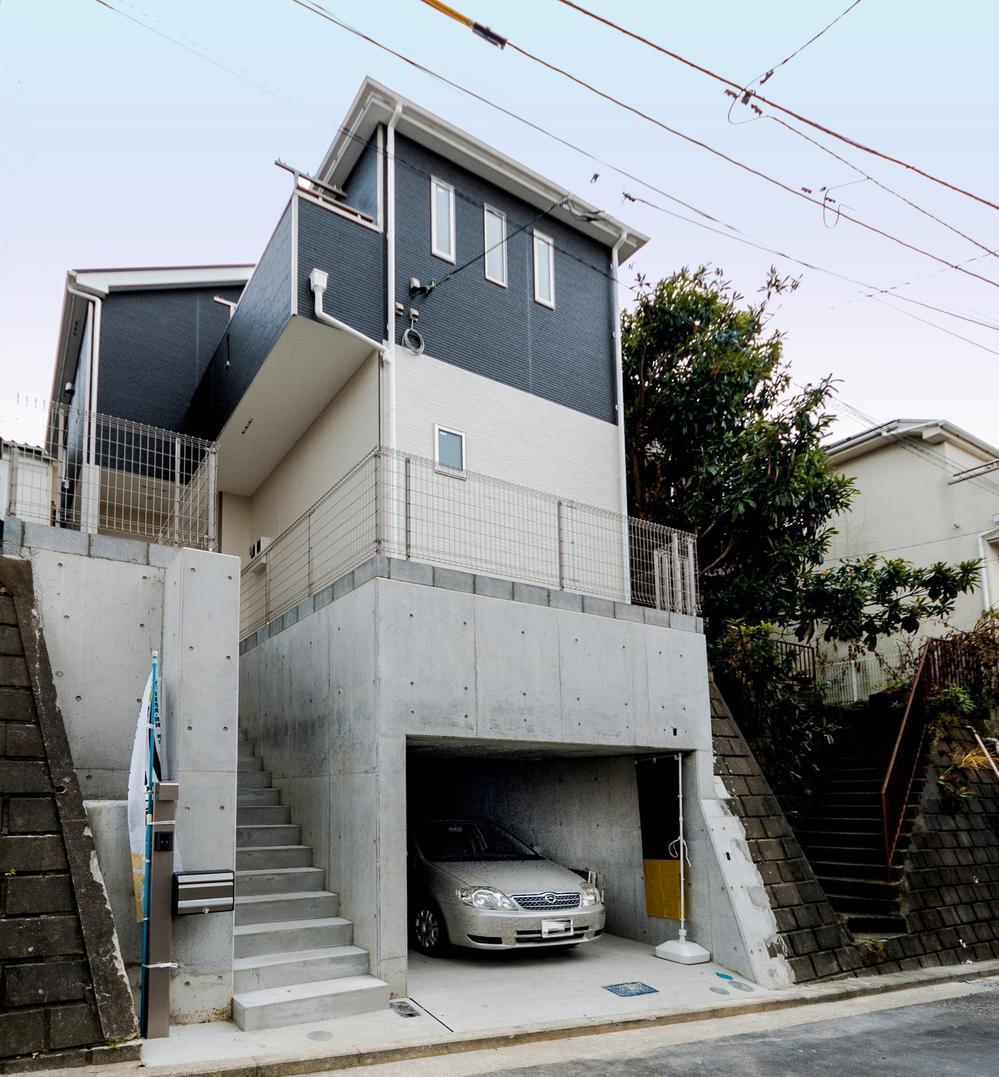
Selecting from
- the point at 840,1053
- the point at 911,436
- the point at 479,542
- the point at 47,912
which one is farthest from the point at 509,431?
the point at 911,436

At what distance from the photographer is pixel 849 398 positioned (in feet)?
48.9

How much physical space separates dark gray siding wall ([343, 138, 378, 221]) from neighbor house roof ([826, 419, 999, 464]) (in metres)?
11.2

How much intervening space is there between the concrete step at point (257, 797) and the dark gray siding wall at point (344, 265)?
5.17 metres

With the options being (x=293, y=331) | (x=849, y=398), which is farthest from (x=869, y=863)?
(x=293, y=331)

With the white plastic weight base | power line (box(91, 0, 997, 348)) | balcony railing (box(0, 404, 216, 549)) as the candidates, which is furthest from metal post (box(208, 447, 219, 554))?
the white plastic weight base

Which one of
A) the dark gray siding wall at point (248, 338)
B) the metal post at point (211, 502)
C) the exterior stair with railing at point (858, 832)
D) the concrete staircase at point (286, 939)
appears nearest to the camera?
the concrete staircase at point (286, 939)

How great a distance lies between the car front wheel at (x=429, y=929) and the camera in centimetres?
925

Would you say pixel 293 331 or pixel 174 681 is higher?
pixel 293 331

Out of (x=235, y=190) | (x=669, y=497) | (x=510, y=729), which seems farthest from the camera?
(x=669, y=497)

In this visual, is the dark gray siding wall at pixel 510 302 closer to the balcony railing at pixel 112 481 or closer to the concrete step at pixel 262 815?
the balcony railing at pixel 112 481

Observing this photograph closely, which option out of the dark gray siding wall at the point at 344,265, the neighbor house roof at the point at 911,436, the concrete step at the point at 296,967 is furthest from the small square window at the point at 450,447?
the neighbor house roof at the point at 911,436

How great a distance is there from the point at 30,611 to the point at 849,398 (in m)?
12.0

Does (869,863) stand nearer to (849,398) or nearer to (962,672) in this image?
(962,672)

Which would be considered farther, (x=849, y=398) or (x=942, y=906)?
(x=849, y=398)
